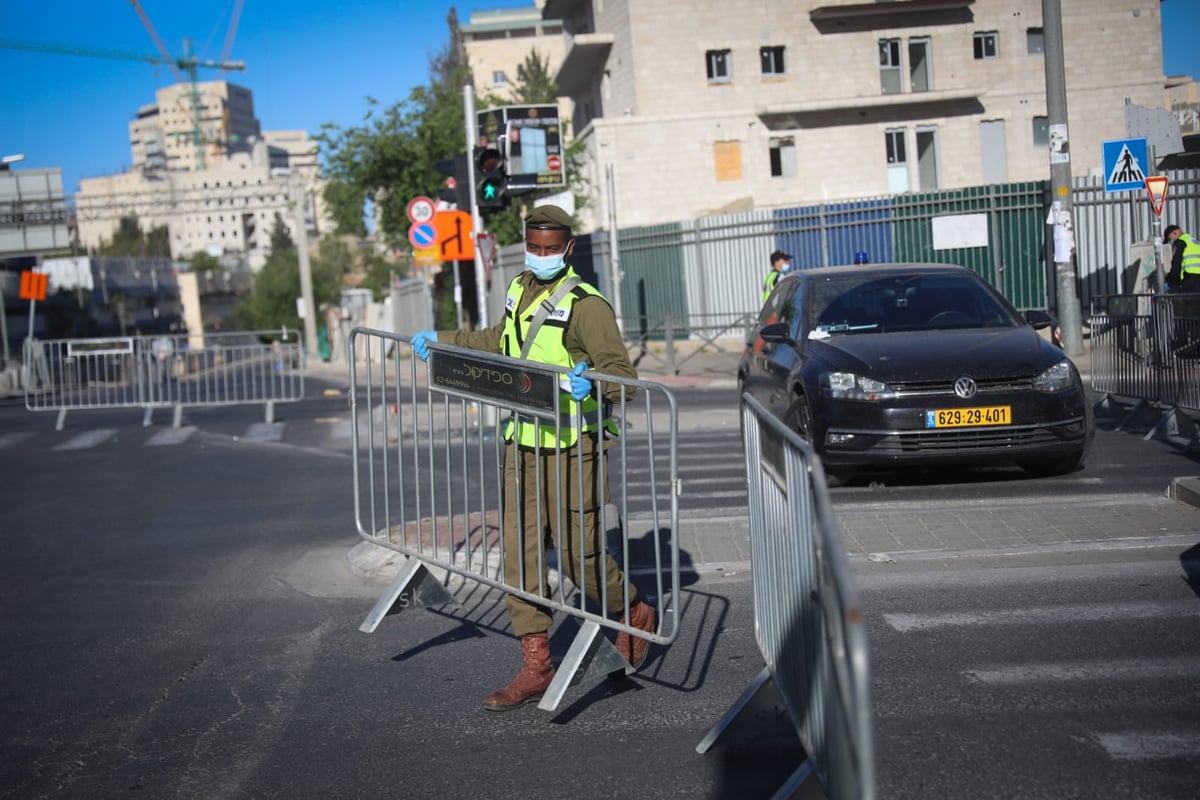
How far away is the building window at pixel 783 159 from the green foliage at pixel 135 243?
117747 mm

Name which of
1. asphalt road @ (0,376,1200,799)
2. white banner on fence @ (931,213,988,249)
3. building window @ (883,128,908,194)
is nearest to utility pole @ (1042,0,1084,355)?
white banner on fence @ (931,213,988,249)

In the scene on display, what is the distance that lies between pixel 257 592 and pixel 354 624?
1.20m

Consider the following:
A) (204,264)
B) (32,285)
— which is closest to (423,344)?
(32,285)

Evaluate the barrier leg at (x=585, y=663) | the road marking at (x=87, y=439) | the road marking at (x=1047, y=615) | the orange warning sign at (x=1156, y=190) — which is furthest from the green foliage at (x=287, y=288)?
the barrier leg at (x=585, y=663)

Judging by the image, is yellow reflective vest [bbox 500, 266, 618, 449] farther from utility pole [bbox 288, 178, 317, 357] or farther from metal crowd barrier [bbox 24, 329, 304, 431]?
utility pole [bbox 288, 178, 317, 357]

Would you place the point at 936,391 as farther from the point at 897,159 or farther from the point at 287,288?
the point at 287,288

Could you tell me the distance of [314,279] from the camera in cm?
8719

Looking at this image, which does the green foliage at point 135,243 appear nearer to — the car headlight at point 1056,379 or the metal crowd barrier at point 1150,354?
the metal crowd barrier at point 1150,354

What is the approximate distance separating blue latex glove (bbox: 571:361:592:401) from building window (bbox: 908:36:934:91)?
120 feet

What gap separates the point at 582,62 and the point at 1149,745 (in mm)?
39374

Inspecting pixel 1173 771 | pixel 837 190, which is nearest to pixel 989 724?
pixel 1173 771

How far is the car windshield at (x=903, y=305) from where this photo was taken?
9961 mm

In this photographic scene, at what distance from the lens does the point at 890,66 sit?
3875 centimetres

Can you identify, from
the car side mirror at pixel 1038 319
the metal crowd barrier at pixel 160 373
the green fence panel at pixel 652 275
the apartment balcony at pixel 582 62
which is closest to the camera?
the car side mirror at pixel 1038 319
